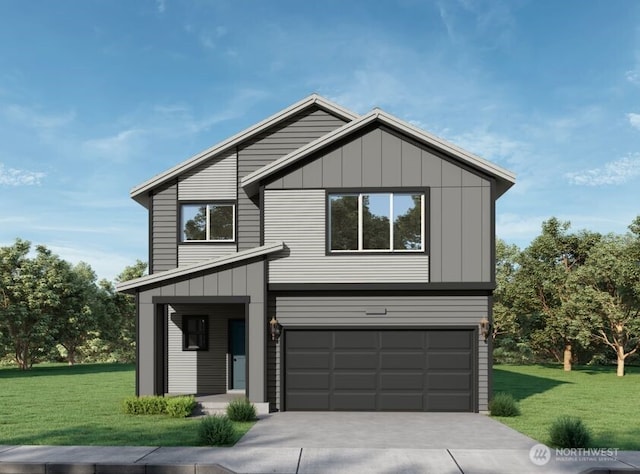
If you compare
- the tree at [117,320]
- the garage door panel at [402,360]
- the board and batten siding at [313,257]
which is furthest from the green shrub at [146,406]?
the tree at [117,320]

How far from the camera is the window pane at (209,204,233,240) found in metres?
16.4

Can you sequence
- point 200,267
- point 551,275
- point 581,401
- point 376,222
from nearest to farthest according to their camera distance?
point 200,267
point 376,222
point 581,401
point 551,275

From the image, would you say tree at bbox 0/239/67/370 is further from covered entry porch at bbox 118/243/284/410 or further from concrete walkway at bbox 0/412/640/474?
concrete walkway at bbox 0/412/640/474

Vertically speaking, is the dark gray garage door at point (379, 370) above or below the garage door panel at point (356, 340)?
below

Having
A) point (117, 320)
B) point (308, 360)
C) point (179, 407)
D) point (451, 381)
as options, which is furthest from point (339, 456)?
point (117, 320)

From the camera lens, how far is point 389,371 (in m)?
13.9

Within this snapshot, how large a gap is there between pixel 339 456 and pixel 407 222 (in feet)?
22.3

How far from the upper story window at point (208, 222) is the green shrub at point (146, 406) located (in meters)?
5.26

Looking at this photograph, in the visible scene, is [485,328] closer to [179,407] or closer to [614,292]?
[179,407]

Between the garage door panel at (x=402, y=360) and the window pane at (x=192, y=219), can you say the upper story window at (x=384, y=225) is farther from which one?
the window pane at (x=192, y=219)

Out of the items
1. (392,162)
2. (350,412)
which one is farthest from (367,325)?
(392,162)

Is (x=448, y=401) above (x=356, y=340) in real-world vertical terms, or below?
below

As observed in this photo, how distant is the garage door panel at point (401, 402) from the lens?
13.7 metres

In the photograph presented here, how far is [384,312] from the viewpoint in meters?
14.1
